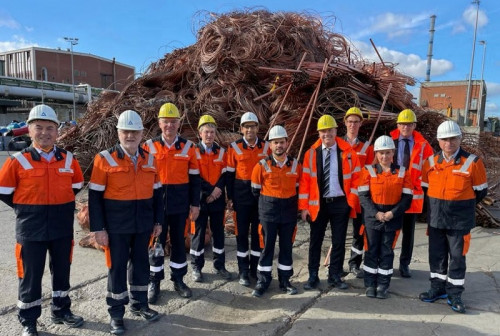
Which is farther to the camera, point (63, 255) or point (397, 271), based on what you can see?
point (397, 271)

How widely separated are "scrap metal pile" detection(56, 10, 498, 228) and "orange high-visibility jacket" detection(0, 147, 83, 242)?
4.17 m

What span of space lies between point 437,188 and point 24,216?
4.09 metres

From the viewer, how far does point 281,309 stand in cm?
400

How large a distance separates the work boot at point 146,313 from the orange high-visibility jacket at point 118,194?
86cm

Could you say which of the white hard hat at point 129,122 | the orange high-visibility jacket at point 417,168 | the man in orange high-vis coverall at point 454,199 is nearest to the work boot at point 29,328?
the white hard hat at point 129,122

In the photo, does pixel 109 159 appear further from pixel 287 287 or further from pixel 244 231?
pixel 287 287

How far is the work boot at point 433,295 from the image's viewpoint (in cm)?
420

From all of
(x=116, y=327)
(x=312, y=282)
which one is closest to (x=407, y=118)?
(x=312, y=282)

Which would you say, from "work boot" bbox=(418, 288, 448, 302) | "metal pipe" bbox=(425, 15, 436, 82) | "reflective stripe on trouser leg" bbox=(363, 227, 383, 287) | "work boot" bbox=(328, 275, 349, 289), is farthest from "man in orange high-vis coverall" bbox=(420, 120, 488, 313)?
"metal pipe" bbox=(425, 15, 436, 82)

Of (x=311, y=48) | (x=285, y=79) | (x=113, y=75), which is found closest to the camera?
(x=285, y=79)

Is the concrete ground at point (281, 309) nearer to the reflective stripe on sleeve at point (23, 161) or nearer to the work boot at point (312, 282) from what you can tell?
the work boot at point (312, 282)

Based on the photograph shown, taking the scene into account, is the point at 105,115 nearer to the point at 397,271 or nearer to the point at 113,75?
the point at 397,271

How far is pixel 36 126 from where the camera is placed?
10.7 ft

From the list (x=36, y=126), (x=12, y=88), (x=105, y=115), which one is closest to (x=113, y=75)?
(x=12, y=88)
